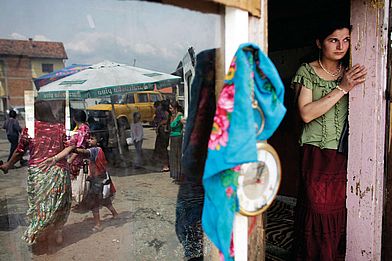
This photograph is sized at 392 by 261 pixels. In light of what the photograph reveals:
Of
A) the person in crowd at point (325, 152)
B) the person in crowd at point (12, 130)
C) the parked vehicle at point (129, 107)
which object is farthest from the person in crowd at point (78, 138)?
the person in crowd at point (325, 152)

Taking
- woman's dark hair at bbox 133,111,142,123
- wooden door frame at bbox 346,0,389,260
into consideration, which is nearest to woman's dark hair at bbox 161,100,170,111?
woman's dark hair at bbox 133,111,142,123

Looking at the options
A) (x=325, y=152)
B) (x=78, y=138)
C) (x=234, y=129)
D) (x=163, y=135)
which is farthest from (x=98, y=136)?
(x=234, y=129)

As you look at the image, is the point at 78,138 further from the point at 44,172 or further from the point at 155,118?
the point at 155,118

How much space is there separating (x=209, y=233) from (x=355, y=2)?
2025 millimetres

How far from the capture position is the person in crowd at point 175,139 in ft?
8.88

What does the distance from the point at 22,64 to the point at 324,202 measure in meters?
2.75

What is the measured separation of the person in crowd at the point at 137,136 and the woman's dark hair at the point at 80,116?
0.47 m

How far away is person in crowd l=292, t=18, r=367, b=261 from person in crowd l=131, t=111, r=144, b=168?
5.12 feet

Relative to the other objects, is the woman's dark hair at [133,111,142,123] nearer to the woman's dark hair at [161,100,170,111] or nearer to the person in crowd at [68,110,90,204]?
the woman's dark hair at [161,100,170,111]

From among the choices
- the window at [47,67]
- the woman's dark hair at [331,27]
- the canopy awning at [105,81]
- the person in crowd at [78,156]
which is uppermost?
the woman's dark hair at [331,27]

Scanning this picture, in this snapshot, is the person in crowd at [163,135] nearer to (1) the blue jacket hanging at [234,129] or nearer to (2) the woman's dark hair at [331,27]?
(2) the woman's dark hair at [331,27]

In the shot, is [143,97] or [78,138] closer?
[78,138]

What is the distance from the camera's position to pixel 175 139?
2.84 meters

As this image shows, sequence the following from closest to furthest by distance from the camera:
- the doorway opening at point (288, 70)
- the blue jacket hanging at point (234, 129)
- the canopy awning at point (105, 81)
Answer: the blue jacket hanging at point (234, 129) → the canopy awning at point (105, 81) → the doorway opening at point (288, 70)
